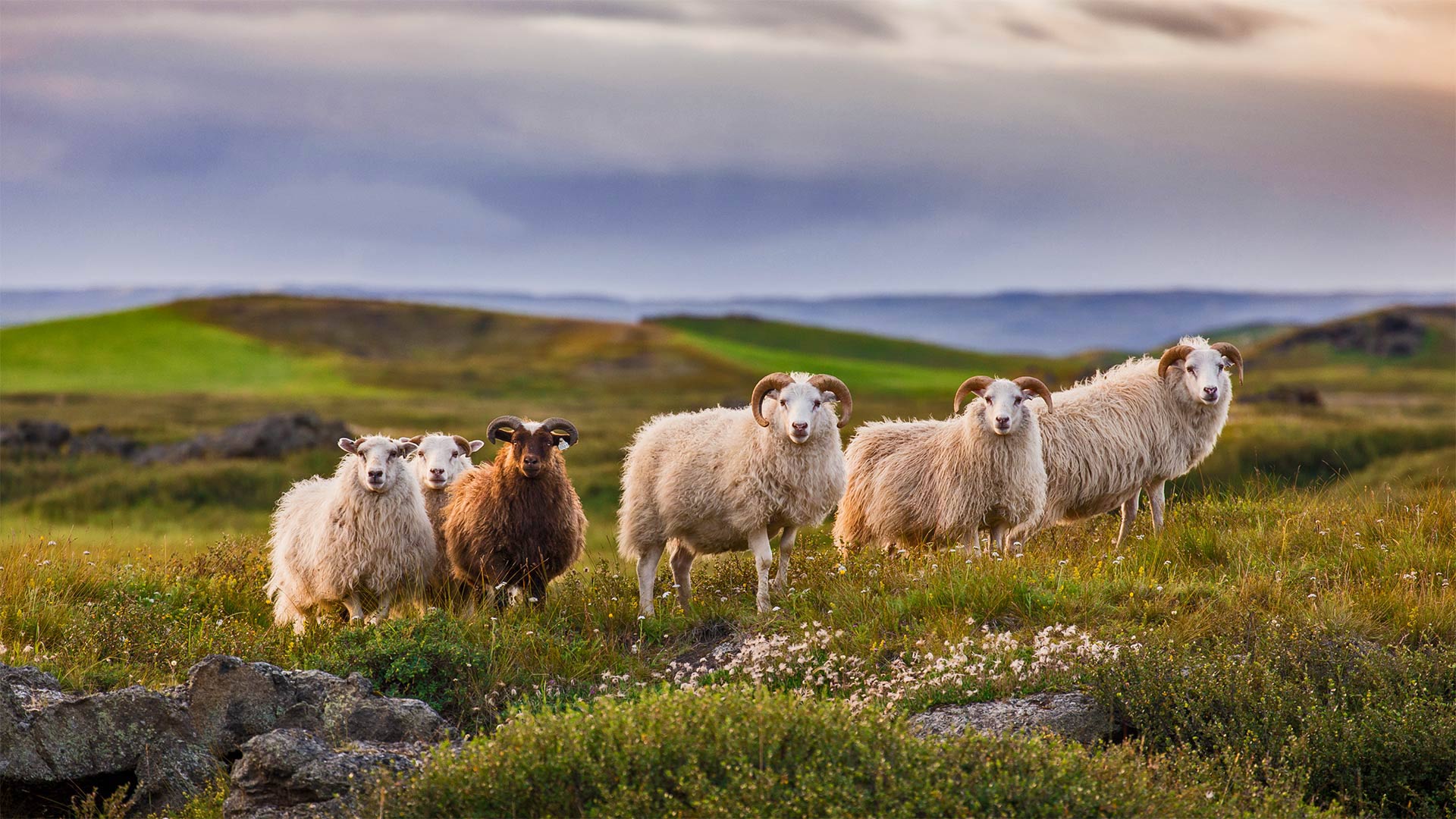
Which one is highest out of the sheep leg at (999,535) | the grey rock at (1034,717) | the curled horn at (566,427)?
the curled horn at (566,427)

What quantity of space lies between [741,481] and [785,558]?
0.98 m

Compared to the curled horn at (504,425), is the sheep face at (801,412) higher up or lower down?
higher up

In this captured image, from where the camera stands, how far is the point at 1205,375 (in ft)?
48.4

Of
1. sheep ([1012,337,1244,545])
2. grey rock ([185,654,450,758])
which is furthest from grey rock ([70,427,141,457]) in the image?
sheep ([1012,337,1244,545])

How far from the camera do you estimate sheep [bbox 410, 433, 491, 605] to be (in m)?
12.6

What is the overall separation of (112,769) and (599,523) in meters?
26.3

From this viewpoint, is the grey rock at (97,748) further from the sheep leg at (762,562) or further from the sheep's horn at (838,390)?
the sheep's horn at (838,390)

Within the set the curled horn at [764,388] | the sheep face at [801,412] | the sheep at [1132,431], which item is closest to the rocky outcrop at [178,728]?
the sheep face at [801,412]

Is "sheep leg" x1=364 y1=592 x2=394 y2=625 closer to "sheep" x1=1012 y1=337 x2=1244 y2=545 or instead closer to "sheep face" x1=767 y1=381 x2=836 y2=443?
"sheep face" x1=767 y1=381 x2=836 y2=443

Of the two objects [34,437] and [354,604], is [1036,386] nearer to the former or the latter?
[354,604]

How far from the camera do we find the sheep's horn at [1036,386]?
1374 cm

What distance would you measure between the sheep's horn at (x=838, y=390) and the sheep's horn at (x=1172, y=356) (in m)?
5.24

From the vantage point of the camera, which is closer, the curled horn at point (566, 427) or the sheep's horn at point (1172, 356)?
the curled horn at point (566, 427)

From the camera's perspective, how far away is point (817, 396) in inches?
476
